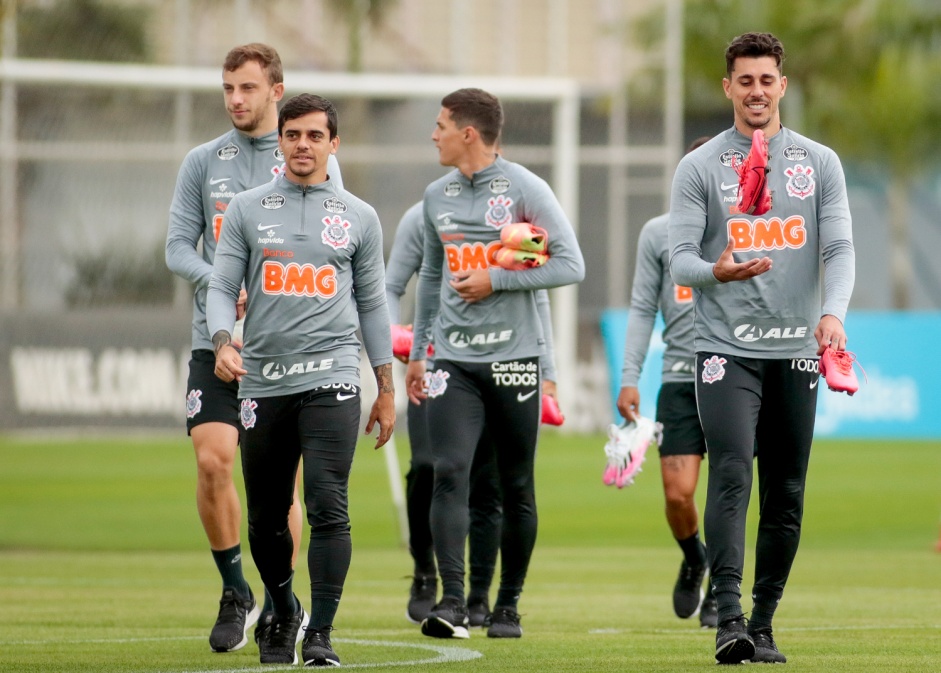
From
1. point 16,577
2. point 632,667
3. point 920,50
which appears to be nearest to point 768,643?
point 632,667

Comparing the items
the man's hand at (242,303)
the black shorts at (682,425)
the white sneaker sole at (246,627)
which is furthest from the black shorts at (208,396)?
the black shorts at (682,425)

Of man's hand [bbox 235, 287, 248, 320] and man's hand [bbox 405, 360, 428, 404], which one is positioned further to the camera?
man's hand [bbox 405, 360, 428, 404]

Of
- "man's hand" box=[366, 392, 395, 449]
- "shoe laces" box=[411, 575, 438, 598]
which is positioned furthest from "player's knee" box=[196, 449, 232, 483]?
"shoe laces" box=[411, 575, 438, 598]

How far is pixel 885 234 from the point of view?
163 feet

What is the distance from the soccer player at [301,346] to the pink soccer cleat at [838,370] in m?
1.76

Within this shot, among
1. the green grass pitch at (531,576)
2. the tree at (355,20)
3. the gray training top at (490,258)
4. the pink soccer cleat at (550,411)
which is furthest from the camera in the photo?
the tree at (355,20)

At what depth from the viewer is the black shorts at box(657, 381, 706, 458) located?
977 cm

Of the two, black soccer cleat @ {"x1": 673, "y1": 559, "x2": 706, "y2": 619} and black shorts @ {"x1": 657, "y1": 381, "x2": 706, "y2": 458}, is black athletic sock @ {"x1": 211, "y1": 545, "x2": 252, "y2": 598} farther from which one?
black shorts @ {"x1": 657, "y1": 381, "x2": 706, "y2": 458}

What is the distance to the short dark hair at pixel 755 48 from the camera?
7.14 m

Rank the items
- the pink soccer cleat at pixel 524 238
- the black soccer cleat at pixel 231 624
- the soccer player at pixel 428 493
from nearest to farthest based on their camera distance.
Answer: the black soccer cleat at pixel 231 624, the pink soccer cleat at pixel 524 238, the soccer player at pixel 428 493

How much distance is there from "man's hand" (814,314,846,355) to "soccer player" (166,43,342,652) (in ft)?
8.40

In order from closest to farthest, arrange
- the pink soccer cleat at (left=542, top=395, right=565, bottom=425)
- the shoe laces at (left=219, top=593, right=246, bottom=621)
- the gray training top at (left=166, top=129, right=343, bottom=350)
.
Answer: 1. the shoe laces at (left=219, top=593, right=246, bottom=621)
2. the gray training top at (left=166, top=129, right=343, bottom=350)
3. the pink soccer cleat at (left=542, top=395, right=565, bottom=425)

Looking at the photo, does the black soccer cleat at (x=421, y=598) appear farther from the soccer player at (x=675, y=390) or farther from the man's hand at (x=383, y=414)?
the man's hand at (x=383, y=414)

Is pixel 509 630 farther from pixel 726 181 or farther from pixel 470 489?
pixel 726 181
